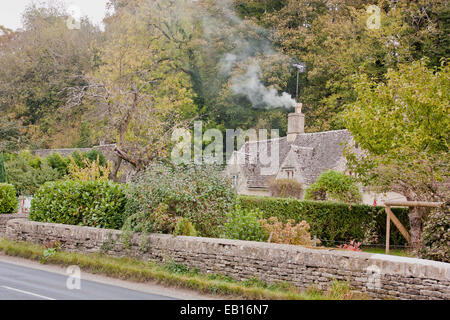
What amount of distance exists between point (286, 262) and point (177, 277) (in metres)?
2.62

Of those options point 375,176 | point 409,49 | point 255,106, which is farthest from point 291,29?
point 375,176

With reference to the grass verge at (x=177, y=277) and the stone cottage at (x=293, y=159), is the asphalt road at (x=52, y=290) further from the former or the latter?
the stone cottage at (x=293, y=159)

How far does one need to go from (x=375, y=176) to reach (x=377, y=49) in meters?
22.1

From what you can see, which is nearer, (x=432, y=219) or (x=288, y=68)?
(x=432, y=219)

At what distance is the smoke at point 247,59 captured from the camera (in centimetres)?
4544

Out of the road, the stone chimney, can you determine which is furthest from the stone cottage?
the road

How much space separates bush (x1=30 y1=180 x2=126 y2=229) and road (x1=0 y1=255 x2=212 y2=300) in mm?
2228

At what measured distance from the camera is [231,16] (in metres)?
49.2

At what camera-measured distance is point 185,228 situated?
13.7 m

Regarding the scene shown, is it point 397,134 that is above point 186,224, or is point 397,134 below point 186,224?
above

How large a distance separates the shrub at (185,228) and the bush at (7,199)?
11.0 m

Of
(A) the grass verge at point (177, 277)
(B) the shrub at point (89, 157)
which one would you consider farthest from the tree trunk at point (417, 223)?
(B) the shrub at point (89, 157)

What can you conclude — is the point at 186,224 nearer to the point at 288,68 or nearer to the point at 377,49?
the point at 377,49
